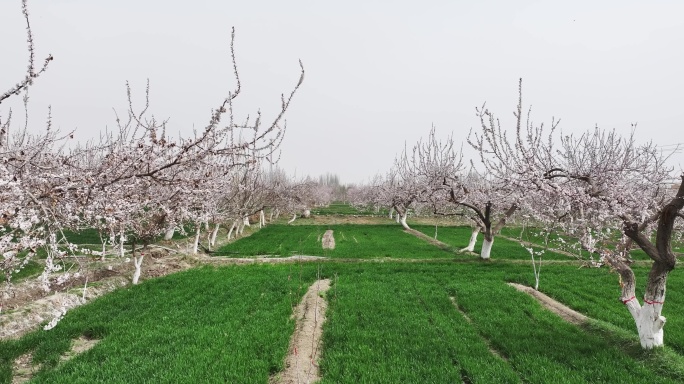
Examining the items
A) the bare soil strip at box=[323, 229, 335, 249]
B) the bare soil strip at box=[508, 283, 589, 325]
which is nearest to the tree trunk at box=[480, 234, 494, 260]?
the bare soil strip at box=[508, 283, 589, 325]

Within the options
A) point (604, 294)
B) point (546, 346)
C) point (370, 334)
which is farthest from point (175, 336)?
point (604, 294)

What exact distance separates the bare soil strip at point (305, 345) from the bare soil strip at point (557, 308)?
7282mm

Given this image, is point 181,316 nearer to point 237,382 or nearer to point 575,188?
point 237,382

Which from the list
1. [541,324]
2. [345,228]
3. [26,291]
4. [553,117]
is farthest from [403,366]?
[345,228]

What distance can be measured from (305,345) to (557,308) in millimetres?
8596

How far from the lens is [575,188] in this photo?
28.6 ft

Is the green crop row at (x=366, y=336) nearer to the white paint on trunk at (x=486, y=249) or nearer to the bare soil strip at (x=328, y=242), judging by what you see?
the white paint on trunk at (x=486, y=249)

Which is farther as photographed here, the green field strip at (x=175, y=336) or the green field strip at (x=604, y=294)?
the green field strip at (x=604, y=294)

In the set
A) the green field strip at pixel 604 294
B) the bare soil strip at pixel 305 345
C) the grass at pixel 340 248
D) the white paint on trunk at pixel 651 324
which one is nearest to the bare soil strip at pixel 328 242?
the grass at pixel 340 248

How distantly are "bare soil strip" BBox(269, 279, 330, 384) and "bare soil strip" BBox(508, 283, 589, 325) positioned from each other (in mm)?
7282

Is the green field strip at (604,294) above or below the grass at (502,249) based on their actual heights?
below

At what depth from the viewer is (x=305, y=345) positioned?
9.06 m

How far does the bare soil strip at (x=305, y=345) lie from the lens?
7.48 m

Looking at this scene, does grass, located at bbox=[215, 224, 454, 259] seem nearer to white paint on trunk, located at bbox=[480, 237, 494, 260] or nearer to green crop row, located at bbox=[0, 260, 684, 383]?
white paint on trunk, located at bbox=[480, 237, 494, 260]
